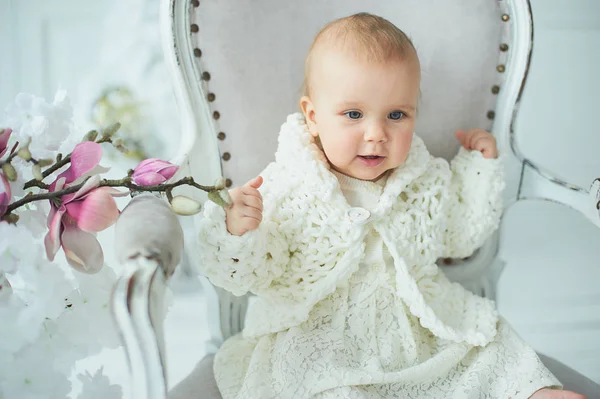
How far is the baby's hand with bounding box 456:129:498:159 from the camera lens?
1073 mm

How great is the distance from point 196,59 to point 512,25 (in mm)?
543

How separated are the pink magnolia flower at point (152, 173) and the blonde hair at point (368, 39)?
1.26 feet

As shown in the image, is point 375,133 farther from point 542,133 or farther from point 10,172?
point 542,133

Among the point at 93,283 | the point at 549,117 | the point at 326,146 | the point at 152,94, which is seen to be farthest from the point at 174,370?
the point at 549,117

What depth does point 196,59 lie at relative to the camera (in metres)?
1.05

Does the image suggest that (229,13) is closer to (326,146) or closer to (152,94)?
(326,146)

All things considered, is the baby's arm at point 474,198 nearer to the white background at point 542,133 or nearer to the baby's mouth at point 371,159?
the baby's mouth at point 371,159

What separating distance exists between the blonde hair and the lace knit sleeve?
0.24 m

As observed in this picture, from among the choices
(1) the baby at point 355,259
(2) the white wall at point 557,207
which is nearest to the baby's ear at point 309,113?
(1) the baby at point 355,259

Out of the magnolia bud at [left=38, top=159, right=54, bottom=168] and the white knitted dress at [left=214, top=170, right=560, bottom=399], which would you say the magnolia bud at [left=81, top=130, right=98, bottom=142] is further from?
the white knitted dress at [left=214, top=170, right=560, bottom=399]

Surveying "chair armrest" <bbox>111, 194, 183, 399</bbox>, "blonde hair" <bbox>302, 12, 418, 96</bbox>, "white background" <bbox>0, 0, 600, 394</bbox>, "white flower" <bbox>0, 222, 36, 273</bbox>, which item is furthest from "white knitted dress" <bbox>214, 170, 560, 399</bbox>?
"white background" <bbox>0, 0, 600, 394</bbox>

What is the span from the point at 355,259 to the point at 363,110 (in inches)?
8.9

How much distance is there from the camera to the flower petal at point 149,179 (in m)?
0.65

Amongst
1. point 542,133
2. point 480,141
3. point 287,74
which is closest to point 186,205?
point 287,74
